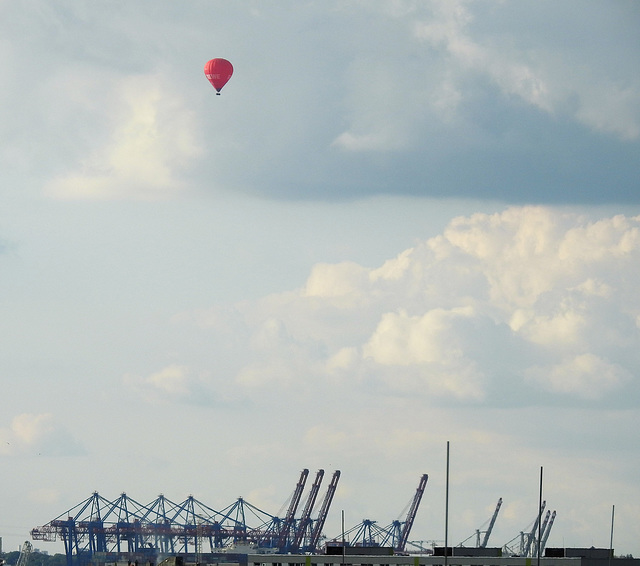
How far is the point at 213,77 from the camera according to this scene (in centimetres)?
15738

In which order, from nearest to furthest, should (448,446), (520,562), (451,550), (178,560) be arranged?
(448,446) < (178,560) < (520,562) < (451,550)

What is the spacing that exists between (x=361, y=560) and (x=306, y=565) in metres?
6.45

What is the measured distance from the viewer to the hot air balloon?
156500 millimetres

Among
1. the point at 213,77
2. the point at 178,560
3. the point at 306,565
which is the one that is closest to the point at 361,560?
the point at 306,565

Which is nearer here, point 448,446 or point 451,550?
point 448,446

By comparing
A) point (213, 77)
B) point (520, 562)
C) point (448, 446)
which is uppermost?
point (213, 77)

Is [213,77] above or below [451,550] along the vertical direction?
above

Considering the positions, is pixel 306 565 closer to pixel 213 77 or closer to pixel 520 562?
pixel 520 562

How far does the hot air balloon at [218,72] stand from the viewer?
513ft

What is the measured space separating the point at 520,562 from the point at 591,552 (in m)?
7.62

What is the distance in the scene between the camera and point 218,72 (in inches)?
6206

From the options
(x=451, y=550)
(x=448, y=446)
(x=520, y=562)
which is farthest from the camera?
(x=451, y=550)

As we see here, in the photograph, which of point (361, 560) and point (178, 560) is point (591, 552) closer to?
point (361, 560)

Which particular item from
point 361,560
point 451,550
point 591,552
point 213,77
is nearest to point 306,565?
point 361,560
